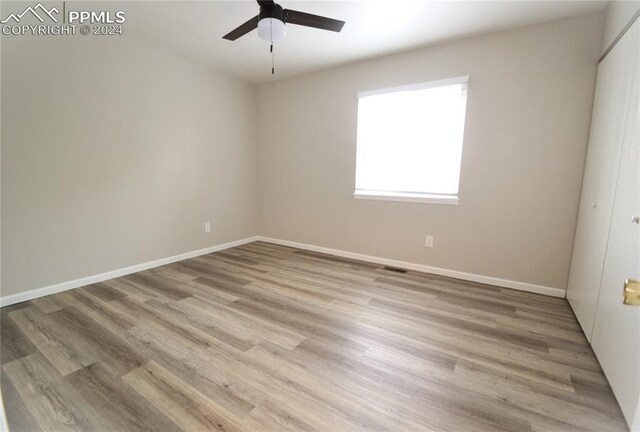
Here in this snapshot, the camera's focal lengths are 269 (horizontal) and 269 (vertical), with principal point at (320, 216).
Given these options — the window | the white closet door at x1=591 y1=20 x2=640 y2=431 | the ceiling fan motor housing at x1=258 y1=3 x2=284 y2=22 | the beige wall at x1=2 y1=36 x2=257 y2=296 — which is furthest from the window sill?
the ceiling fan motor housing at x1=258 y1=3 x2=284 y2=22

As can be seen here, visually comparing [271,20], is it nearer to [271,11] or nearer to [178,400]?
[271,11]

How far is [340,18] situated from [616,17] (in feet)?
6.65

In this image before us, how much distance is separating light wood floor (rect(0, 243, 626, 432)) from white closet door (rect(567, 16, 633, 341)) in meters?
0.29

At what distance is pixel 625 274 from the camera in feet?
4.65

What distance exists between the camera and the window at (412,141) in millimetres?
2904

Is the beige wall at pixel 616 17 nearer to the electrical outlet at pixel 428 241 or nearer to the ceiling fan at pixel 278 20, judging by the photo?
the ceiling fan at pixel 278 20

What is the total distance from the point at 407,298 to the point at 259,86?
378 centimetres

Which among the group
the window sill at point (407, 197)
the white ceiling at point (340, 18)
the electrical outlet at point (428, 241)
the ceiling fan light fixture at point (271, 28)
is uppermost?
the white ceiling at point (340, 18)

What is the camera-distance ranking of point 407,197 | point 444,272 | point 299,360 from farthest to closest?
point 407,197 → point 444,272 → point 299,360

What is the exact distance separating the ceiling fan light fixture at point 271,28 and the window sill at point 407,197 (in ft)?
6.99

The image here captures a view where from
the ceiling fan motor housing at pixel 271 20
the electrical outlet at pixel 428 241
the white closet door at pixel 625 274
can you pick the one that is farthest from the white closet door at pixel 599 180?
the ceiling fan motor housing at pixel 271 20

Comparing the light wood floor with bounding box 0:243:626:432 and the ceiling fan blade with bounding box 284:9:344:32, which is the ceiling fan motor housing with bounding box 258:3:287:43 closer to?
the ceiling fan blade with bounding box 284:9:344:32

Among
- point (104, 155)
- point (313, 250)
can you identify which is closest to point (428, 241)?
point (313, 250)

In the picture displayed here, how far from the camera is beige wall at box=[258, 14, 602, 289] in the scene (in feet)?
7.79
